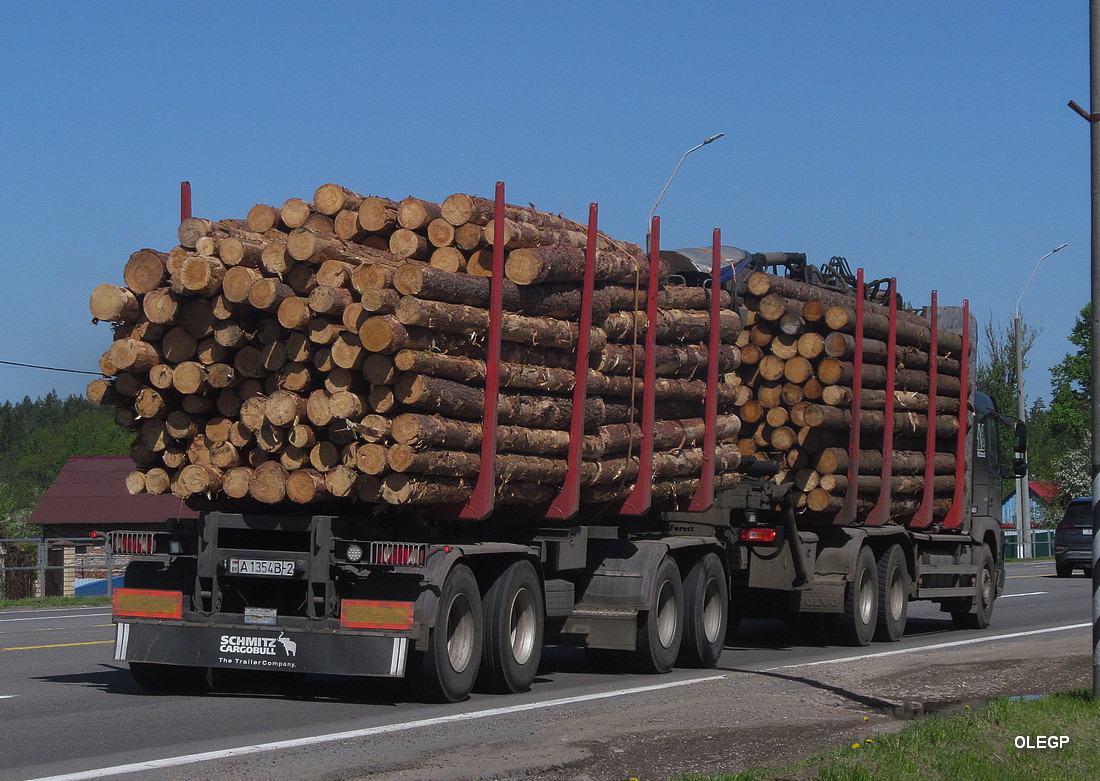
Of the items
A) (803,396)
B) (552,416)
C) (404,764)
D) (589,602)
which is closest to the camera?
(404,764)

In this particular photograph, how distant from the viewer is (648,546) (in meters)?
14.0

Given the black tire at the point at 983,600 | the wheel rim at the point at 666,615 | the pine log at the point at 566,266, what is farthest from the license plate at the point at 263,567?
the black tire at the point at 983,600

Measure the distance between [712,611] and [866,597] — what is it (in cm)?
353

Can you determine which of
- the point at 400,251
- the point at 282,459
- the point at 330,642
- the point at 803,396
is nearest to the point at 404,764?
the point at 330,642

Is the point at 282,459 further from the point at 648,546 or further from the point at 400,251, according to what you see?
the point at 648,546

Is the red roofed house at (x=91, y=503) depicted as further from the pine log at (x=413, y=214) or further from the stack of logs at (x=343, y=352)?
the pine log at (x=413, y=214)

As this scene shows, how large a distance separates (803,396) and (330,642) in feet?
26.4

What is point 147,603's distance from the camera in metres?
11.2

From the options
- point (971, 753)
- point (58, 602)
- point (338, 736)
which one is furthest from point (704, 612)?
point (58, 602)

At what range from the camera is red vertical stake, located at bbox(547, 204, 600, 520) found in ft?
41.7

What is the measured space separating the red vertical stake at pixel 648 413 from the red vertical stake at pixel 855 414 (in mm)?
4069

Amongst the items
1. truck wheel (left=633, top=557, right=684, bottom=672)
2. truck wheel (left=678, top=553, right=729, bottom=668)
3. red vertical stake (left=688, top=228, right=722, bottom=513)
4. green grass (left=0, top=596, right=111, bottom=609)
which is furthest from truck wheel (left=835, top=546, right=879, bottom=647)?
green grass (left=0, top=596, right=111, bottom=609)

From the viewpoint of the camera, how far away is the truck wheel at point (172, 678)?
458 inches

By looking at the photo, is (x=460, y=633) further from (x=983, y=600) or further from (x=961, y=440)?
(x=983, y=600)
